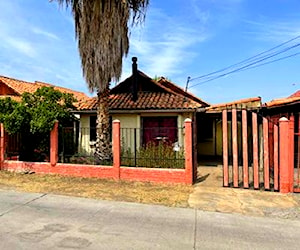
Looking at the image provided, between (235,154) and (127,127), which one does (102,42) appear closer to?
(127,127)

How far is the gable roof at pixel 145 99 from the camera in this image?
1485cm

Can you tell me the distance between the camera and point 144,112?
49.1 feet

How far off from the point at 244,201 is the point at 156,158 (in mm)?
3984

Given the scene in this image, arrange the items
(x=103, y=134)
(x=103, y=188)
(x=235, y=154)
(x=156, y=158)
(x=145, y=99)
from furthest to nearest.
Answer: (x=145, y=99), (x=103, y=134), (x=156, y=158), (x=235, y=154), (x=103, y=188)

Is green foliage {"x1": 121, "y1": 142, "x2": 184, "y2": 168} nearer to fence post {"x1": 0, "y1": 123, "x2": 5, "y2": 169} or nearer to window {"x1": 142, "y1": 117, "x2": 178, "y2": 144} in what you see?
window {"x1": 142, "y1": 117, "x2": 178, "y2": 144}

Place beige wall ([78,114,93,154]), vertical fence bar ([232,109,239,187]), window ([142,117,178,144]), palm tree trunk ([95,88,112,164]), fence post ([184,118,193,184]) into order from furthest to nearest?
1. beige wall ([78,114,93,154])
2. window ([142,117,178,144])
3. palm tree trunk ([95,88,112,164])
4. fence post ([184,118,193,184])
5. vertical fence bar ([232,109,239,187])

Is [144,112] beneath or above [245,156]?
above

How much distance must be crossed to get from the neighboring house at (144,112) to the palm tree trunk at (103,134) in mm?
2029

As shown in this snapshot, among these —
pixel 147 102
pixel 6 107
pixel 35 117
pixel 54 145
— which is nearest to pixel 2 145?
pixel 6 107

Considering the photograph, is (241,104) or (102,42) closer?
(102,42)

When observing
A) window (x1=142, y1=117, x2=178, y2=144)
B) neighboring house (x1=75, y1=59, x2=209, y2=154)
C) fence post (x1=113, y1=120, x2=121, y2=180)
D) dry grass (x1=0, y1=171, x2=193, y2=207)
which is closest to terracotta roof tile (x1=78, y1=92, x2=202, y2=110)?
neighboring house (x1=75, y1=59, x2=209, y2=154)

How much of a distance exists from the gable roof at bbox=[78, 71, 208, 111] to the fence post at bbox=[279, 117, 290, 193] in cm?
537

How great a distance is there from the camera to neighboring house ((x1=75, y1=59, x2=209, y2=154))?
14.8m

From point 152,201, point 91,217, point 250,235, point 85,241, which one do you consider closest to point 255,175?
point 152,201
